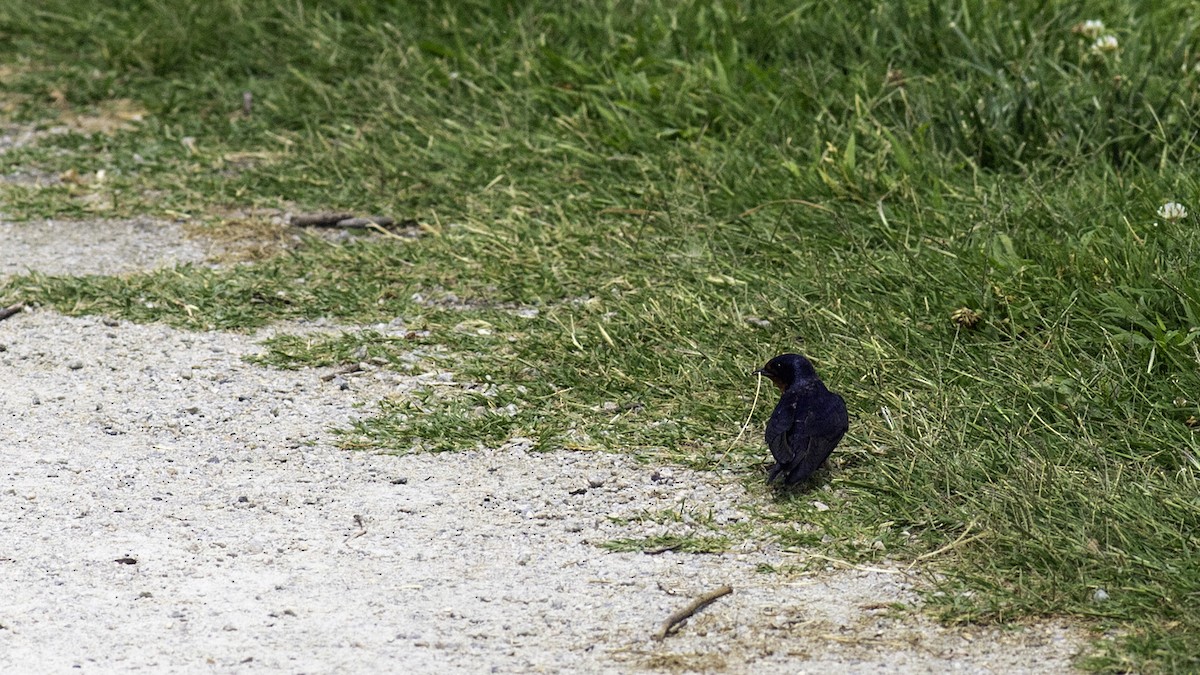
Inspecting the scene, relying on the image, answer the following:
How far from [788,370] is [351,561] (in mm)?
1324

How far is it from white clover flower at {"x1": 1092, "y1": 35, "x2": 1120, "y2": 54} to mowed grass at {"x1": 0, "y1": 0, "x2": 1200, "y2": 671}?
41 millimetres

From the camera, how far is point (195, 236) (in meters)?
6.50

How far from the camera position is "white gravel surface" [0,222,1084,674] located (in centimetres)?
328

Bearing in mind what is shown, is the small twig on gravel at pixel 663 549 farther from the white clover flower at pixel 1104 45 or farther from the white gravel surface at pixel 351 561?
the white clover flower at pixel 1104 45

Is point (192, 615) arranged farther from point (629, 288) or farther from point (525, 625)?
point (629, 288)

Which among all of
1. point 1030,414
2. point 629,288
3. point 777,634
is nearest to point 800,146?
point 629,288

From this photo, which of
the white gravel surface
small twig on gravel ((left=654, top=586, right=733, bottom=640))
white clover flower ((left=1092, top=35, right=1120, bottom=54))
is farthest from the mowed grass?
small twig on gravel ((left=654, top=586, right=733, bottom=640))

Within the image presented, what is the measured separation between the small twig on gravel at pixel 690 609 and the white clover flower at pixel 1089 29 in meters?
3.78

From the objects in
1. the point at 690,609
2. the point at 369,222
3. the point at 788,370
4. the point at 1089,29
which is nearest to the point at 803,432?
the point at 788,370

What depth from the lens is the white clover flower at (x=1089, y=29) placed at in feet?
20.9

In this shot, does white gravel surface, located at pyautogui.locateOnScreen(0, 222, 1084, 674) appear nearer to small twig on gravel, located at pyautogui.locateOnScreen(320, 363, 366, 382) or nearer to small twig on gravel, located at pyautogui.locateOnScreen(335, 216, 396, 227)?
small twig on gravel, located at pyautogui.locateOnScreen(320, 363, 366, 382)

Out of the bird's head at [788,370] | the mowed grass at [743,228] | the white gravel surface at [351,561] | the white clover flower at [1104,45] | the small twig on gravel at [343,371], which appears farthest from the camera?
the white clover flower at [1104,45]

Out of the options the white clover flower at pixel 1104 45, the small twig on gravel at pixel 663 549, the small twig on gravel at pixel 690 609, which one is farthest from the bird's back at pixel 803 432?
the white clover flower at pixel 1104 45

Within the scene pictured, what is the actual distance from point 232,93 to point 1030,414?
15.8ft
